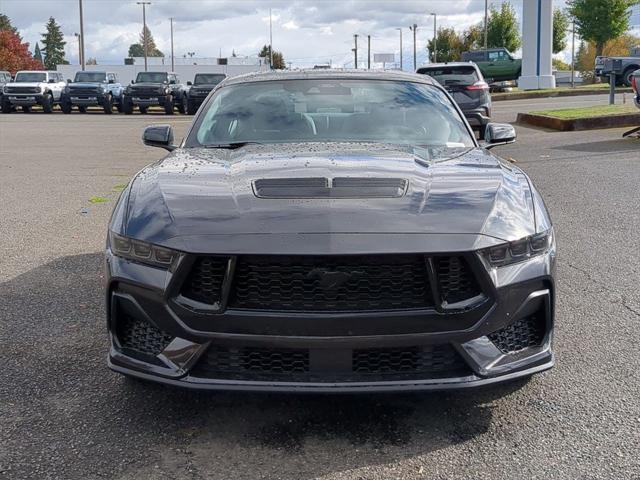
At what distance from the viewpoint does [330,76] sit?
4891 millimetres

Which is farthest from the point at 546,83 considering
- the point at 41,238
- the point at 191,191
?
the point at 191,191

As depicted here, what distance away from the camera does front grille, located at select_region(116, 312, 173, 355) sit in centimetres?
292

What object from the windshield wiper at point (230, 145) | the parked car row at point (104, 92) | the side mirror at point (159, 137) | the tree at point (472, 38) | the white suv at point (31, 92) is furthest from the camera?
the tree at point (472, 38)

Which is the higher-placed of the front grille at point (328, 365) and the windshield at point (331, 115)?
the windshield at point (331, 115)

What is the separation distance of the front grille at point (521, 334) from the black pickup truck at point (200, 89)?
24697 mm

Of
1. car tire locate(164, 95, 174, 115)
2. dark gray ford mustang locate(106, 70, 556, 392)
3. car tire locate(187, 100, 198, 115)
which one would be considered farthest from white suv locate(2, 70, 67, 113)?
dark gray ford mustang locate(106, 70, 556, 392)

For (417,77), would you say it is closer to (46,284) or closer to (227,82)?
(227,82)

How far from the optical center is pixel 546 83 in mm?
33500

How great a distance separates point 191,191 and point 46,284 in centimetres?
243

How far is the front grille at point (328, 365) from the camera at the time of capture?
2834mm

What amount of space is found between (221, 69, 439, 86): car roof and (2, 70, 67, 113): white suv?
28817mm

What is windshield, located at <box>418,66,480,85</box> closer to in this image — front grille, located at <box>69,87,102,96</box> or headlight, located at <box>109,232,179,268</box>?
headlight, located at <box>109,232,179,268</box>

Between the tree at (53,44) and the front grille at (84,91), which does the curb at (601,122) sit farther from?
the tree at (53,44)

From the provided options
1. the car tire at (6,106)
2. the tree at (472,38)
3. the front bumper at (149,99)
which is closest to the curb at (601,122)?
the front bumper at (149,99)
